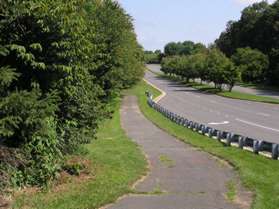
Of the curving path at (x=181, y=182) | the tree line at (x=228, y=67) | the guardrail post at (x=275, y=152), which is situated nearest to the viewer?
the curving path at (x=181, y=182)

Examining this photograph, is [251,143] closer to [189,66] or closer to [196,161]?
[196,161]

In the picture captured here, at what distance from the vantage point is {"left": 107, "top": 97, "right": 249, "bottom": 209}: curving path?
10531 mm

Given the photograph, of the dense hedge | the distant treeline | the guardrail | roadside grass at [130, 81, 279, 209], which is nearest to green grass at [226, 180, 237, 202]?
roadside grass at [130, 81, 279, 209]

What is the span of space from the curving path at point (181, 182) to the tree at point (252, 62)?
85.4 meters

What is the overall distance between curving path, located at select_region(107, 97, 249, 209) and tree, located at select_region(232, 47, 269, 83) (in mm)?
85404

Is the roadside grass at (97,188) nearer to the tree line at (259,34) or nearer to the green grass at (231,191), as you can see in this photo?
the green grass at (231,191)

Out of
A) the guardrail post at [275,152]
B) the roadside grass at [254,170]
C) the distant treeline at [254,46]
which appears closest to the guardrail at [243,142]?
the guardrail post at [275,152]

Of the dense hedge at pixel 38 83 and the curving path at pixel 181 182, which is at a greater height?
the dense hedge at pixel 38 83

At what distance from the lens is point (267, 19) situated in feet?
378

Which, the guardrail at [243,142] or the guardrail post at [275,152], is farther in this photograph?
the guardrail at [243,142]

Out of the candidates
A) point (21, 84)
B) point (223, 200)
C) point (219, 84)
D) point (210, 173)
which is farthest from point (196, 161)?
point (219, 84)

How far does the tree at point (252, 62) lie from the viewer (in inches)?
4090

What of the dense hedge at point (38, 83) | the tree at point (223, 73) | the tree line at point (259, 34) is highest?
the tree line at point (259, 34)

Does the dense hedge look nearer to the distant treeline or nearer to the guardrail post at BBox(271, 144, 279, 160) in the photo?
the guardrail post at BBox(271, 144, 279, 160)
